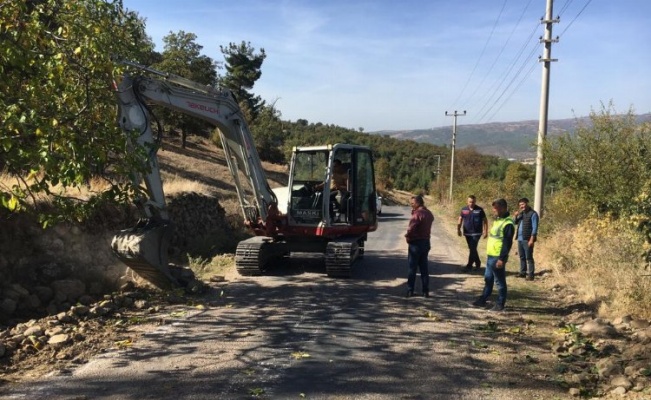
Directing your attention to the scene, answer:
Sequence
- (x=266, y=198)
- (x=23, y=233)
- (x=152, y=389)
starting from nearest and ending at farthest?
(x=152, y=389)
(x=23, y=233)
(x=266, y=198)

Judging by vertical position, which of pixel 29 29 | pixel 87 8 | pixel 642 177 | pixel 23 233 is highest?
pixel 87 8

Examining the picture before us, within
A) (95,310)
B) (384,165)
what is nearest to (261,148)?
(384,165)

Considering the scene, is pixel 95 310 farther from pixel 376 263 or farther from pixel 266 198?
pixel 376 263

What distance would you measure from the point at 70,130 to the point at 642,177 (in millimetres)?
11287

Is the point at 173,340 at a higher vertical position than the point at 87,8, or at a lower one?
lower

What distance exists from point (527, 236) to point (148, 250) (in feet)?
24.8

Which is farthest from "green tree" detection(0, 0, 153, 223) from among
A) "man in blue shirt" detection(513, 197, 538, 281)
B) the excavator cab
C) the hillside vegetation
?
"man in blue shirt" detection(513, 197, 538, 281)

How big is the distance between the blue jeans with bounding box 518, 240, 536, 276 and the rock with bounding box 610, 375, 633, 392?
596 centimetres

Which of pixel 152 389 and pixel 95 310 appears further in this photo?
pixel 95 310

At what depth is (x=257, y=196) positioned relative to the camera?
10.9m

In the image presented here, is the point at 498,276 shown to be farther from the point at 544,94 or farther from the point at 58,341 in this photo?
the point at 544,94

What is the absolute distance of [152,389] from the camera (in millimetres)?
4824

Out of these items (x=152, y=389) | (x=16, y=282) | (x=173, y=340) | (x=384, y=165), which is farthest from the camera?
(x=384, y=165)

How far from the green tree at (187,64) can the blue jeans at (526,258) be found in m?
22.8
